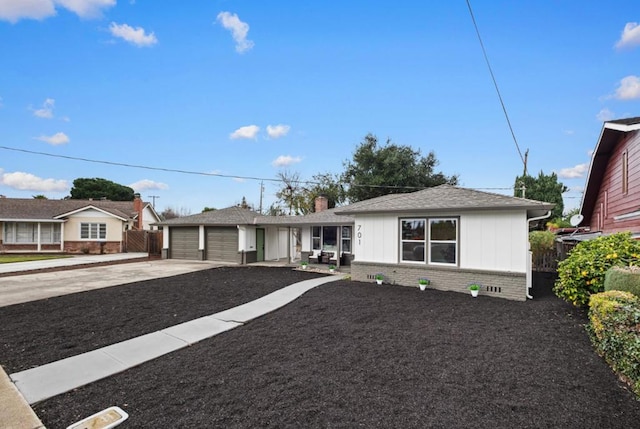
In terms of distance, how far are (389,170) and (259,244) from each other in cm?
1365

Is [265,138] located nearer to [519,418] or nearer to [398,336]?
[398,336]

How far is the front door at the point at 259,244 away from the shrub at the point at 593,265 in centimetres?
1490

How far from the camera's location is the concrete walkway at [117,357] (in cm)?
371

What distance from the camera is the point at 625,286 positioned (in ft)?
17.4

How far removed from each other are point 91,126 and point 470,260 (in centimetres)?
1985

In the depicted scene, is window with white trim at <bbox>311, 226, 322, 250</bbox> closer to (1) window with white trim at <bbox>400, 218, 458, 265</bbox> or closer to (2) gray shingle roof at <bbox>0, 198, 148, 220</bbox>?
(1) window with white trim at <bbox>400, 218, 458, 265</bbox>

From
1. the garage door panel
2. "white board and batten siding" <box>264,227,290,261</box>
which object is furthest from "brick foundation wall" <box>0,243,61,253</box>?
"white board and batten siding" <box>264,227,290,261</box>

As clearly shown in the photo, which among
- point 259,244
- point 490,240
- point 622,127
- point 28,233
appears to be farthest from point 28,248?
point 622,127

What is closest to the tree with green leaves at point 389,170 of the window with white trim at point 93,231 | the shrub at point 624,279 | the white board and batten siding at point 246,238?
the white board and batten siding at point 246,238

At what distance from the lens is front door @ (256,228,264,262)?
18.7m

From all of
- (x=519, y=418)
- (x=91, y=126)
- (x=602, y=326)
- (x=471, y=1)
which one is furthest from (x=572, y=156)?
(x=91, y=126)

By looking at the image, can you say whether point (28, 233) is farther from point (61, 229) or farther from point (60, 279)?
point (60, 279)

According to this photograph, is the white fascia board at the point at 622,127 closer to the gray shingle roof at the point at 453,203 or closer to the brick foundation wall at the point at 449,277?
the gray shingle roof at the point at 453,203

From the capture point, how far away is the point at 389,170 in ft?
87.4
